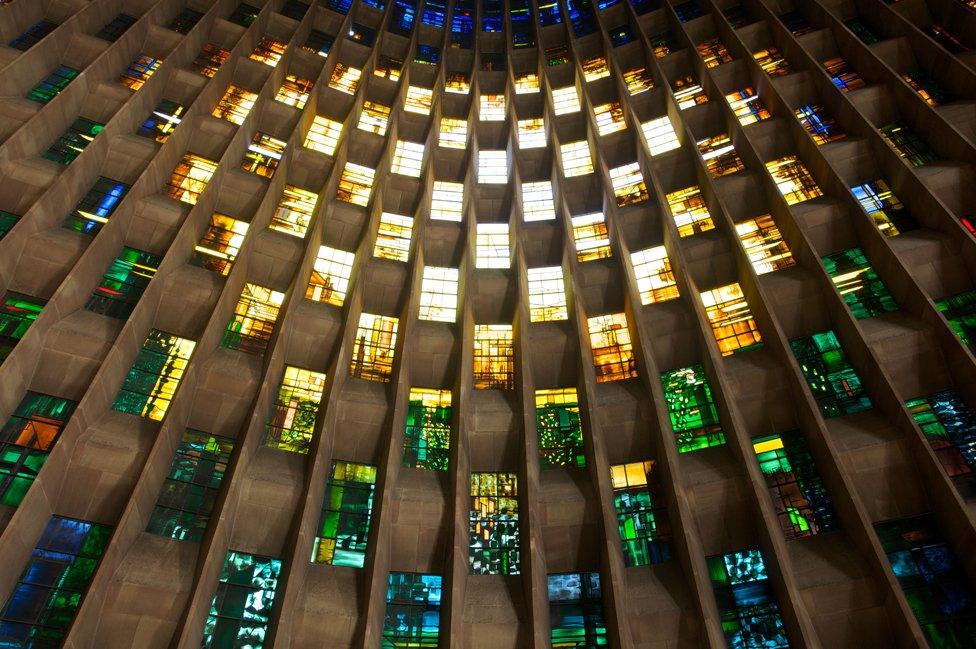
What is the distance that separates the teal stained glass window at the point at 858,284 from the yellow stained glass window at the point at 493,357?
32.7 ft

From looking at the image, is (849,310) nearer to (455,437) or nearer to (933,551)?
(933,551)

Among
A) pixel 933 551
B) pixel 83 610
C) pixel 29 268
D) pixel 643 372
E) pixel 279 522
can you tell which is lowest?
pixel 83 610

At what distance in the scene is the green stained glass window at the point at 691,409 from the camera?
61.5 feet

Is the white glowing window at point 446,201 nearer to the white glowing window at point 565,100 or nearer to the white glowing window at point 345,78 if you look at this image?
the white glowing window at point 345,78

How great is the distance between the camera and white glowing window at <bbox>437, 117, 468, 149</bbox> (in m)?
29.5

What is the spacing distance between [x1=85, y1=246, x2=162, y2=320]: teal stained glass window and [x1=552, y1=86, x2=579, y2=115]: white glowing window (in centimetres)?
1883

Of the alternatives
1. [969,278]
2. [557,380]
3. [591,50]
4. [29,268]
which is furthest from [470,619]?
[591,50]

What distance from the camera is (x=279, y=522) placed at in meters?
16.9

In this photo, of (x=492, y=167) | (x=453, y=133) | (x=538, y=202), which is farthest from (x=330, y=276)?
(x=453, y=133)

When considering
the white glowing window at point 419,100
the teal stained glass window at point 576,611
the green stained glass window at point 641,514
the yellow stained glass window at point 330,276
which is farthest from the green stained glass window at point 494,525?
the white glowing window at point 419,100

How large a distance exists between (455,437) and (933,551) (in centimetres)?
1157

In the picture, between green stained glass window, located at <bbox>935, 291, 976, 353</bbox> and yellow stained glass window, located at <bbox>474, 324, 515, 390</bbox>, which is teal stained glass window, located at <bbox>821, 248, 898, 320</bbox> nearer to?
green stained glass window, located at <bbox>935, 291, 976, 353</bbox>

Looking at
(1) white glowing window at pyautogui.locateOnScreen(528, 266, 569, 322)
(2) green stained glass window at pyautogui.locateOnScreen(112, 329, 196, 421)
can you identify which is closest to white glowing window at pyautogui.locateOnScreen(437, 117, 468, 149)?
(1) white glowing window at pyautogui.locateOnScreen(528, 266, 569, 322)

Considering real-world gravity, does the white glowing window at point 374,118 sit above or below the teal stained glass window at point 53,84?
Answer: above
